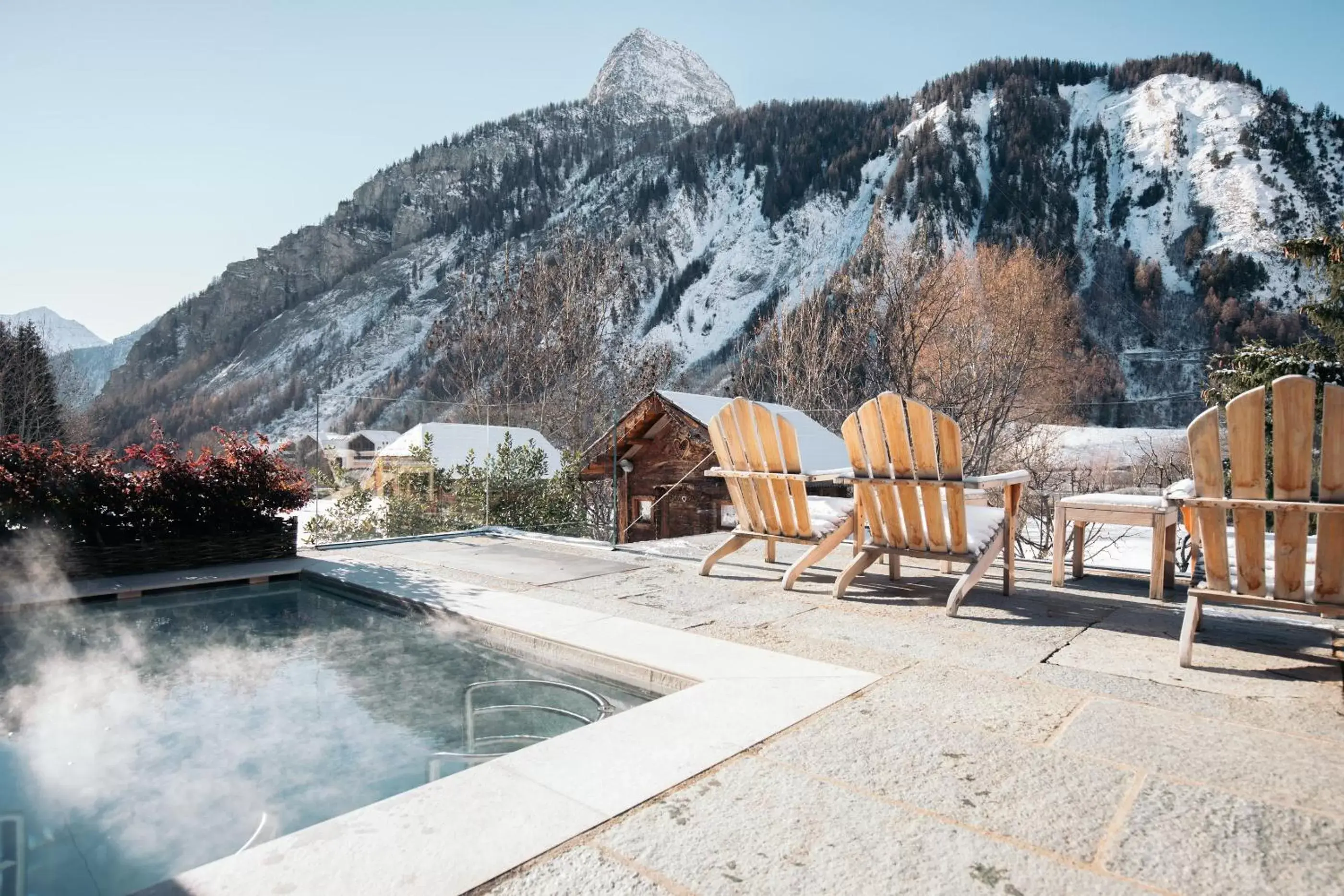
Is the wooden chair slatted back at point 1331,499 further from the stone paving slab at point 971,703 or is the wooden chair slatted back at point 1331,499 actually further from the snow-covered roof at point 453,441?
the snow-covered roof at point 453,441

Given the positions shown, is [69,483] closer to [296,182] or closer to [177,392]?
[296,182]

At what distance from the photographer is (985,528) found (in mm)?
4082

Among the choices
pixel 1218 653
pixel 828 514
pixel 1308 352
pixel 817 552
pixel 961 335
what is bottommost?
pixel 1218 653

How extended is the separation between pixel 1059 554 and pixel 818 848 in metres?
3.60

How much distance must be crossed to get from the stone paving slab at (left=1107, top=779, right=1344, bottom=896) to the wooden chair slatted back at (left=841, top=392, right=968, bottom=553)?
2.17 metres

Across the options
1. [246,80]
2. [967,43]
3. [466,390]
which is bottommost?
[466,390]

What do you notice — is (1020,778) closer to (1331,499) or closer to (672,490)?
(1331,499)

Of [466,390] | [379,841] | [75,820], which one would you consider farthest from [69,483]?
[466,390]

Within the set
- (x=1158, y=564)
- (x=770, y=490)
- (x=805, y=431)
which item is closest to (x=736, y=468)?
(x=770, y=490)

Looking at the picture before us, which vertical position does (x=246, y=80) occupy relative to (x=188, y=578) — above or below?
above

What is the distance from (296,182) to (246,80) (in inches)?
417

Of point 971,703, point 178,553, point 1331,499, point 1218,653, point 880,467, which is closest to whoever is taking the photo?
point 971,703

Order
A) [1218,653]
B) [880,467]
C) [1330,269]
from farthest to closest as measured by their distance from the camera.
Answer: [1330,269]
[880,467]
[1218,653]

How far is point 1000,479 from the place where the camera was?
4.09 metres
